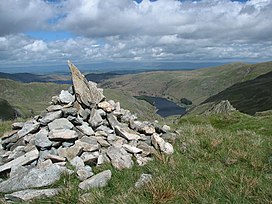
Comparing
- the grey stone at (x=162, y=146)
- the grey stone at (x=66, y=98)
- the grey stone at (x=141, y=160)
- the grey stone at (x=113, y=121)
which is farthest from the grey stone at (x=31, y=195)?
the grey stone at (x=66, y=98)

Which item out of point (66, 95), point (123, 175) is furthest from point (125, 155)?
point (66, 95)

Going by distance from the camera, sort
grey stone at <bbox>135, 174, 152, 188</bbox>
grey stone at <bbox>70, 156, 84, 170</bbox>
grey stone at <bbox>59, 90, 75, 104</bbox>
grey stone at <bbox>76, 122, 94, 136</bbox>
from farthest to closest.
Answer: grey stone at <bbox>59, 90, 75, 104</bbox> < grey stone at <bbox>76, 122, 94, 136</bbox> < grey stone at <bbox>70, 156, 84, 170</bbox> < grey stone at <bbox>135, 174, 152, 188</bbox>

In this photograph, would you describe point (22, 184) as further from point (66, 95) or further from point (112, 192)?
point (66, 95)

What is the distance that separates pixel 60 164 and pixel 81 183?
2.27 meters

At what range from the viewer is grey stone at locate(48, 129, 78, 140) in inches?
455

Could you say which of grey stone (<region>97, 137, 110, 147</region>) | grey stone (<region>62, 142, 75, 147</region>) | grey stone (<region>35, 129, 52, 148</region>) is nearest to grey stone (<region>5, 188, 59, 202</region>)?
grey stone (<region>35, 129, 52, 148</region>)

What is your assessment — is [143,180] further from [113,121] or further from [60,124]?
[113,121]

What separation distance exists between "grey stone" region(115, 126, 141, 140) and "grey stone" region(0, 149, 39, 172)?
3.57 meters

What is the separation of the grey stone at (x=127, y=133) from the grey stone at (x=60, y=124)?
2.00m

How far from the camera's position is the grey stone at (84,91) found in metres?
15.3

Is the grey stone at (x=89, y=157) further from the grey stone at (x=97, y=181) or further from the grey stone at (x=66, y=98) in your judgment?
the grey stone at (x=66, y=98)

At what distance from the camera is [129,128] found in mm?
14328

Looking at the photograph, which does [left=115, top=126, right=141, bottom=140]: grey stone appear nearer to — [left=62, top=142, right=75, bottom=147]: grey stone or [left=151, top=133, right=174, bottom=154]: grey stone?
[left=151, top=133, right=174, bottom=154]: grey stone

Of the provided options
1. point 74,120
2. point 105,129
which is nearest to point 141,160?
point 105,129
